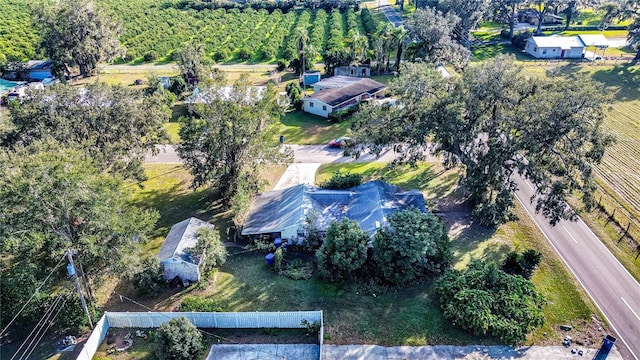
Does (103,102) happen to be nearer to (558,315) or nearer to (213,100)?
(213,100)

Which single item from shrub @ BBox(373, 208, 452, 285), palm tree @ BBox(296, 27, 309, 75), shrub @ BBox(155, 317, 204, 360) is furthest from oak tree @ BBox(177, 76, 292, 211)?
palm tree @ BBox(296, 27, 309, 75)

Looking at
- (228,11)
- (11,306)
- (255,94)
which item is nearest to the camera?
(11,306)

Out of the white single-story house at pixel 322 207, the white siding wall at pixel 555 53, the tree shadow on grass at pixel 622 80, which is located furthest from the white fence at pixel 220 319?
the white siding wall at pixel 555 53

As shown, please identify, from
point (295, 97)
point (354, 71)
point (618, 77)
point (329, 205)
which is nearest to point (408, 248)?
point (329, 205)

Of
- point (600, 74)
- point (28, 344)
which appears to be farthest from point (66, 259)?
point (600, 74)

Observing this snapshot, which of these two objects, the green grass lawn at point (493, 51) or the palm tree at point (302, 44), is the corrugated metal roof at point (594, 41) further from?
the palm tree at point (302, 44)

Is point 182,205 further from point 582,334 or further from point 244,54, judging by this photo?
point 244,54
